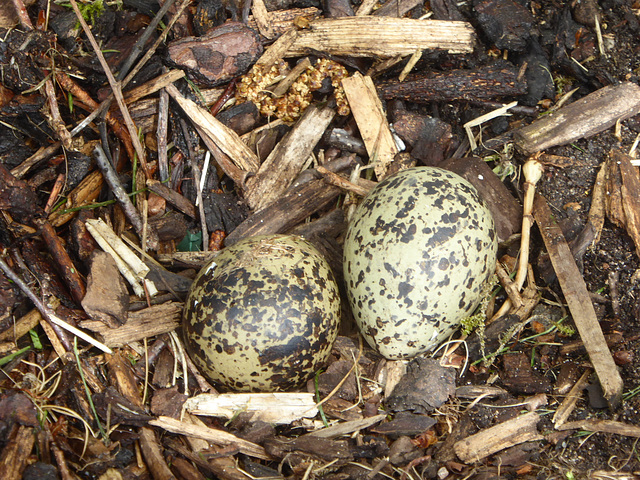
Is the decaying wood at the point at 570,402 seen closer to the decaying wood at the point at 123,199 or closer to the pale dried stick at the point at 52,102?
the decaying wood at the point at 123,199

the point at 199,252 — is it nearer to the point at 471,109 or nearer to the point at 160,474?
the point at 160,474

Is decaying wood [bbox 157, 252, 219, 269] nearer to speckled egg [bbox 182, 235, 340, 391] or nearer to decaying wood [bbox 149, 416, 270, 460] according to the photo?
speckled egg [bbox 182, 235, 340, 391]

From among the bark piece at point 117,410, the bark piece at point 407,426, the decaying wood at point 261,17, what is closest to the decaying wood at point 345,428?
the bark piece at point 407,426

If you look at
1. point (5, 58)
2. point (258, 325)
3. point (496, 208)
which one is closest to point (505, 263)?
point (496, 208)

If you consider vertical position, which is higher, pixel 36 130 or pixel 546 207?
pixel 36 130

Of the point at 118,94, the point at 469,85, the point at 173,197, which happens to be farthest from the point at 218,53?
the point at 469,85
